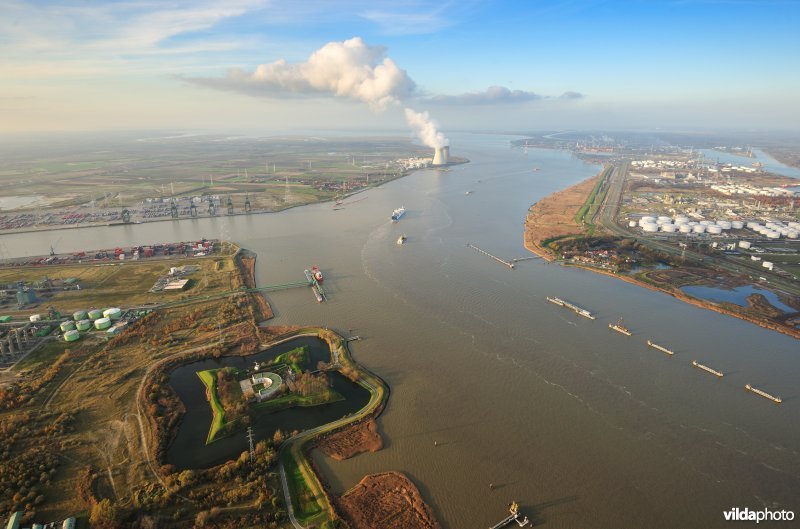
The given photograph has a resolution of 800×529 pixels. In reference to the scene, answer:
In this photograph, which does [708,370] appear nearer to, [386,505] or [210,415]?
[386,505]

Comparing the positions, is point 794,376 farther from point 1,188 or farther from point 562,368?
point 1,188

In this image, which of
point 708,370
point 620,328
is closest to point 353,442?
point 620,328

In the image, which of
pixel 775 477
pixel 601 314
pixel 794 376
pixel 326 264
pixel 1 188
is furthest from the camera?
pixel 1 188

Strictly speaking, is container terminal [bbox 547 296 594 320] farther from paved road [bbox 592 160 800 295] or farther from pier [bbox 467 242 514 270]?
paved road [bbox 592 160 800 295]

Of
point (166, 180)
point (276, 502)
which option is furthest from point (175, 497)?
point (166, 180)

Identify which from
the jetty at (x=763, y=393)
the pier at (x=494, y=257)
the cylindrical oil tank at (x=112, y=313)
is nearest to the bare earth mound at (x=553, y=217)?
the pier at (x=494, y=257)

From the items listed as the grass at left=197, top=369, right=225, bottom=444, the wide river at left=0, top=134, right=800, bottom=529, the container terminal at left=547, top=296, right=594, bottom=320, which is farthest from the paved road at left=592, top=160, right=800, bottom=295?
the grass at left=197, top=369, right=225, bottom=444
